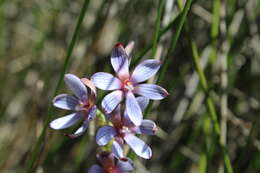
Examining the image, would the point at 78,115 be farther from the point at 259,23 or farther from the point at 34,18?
the point at 34,18

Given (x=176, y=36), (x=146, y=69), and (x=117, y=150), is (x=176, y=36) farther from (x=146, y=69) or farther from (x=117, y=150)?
(x=117, y=150)

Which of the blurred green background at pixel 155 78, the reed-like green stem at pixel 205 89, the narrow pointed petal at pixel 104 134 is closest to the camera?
the narrow pointed petal at pixel 104 134

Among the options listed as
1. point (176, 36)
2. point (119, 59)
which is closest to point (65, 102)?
point (119, 59)

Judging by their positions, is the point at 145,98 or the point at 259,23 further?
the point at 259,23

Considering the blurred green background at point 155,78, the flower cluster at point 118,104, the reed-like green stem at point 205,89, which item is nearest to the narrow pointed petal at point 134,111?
the flower cluster at point 118,104

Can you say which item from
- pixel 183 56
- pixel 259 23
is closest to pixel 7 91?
pixel 183 56

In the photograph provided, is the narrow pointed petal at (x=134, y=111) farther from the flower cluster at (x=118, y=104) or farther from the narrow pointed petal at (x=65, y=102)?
the narrow pointed petal at (x=65, y=102)

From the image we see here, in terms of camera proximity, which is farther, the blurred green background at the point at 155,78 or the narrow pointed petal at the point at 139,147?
the blurred green background at the point at 155,78
